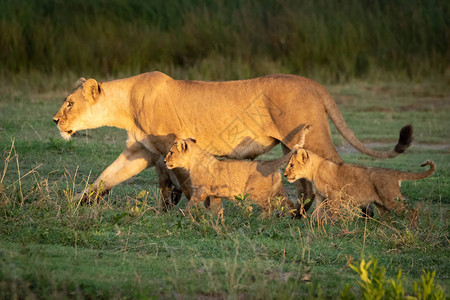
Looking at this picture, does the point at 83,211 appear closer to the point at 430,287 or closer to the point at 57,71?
the point at 430,287

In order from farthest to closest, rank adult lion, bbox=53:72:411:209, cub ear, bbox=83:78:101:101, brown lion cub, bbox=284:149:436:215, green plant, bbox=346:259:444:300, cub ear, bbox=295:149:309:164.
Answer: cub ear, bbox=83:78:101:101 < adult lion, bbox=53:72:411:209 < cub ear, bbox=295:149:309:164 < brown lion cub, bbox=284:149:436:215 < green plant, bbox=346:259:444:300

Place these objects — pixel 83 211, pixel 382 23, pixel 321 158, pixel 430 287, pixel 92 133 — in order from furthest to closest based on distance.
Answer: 1. pixel 382 23
2. pixel 92 133
3. pixel 321 158
4. pixel 83 211
5. pixel 430 287

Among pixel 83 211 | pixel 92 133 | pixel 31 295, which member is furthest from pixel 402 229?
pixel 92 133

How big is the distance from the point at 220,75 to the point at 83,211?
32.3 ft

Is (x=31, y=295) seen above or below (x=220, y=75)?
above

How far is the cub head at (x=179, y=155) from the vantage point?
6.59 m

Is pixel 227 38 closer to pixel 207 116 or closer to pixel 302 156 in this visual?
pixel 207 116

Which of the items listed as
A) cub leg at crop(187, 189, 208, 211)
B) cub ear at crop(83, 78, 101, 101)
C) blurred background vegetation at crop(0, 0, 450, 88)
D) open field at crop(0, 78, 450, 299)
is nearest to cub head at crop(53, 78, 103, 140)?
cub ear at crop(83, 78, 101, 101)

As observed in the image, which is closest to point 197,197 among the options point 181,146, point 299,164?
point 181,146

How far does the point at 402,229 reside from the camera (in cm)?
605

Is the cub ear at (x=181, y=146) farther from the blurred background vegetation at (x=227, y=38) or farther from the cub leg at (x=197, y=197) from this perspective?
the blurred background vegetation at (x=227, y=38)

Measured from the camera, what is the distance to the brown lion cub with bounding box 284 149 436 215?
248 inches

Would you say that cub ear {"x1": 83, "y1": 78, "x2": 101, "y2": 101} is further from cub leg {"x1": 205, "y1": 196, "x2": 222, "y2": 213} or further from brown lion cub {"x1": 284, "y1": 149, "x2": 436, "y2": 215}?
brown lion cub {"x1": 284, "y1": 149, "x2": 436, "y2": 215}

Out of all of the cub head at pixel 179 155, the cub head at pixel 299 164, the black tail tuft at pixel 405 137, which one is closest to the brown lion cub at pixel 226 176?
the cub head at pixel 179 155
